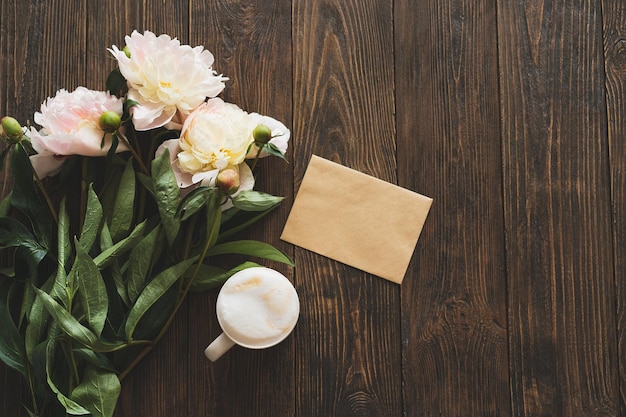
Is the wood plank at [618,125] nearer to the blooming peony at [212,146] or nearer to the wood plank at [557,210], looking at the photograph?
the wood plank at [557,210]

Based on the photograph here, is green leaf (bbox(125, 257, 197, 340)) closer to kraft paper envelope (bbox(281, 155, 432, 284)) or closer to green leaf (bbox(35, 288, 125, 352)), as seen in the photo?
green leaf (bbox(35, 288, 125, 352))

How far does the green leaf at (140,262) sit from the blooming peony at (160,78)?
6.0 inches

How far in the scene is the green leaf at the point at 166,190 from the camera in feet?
2.48

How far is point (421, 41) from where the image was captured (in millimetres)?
877

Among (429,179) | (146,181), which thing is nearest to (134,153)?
(146,181)

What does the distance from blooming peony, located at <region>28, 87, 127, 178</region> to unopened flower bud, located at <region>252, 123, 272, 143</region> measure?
0.62ft

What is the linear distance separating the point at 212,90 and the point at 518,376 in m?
0.60

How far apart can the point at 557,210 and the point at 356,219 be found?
0.31m

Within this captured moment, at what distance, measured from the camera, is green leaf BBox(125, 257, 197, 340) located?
759 mm

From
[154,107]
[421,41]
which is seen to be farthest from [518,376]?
[154,107]

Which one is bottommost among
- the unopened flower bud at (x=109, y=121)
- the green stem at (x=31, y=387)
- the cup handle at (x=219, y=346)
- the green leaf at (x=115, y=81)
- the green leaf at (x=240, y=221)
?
the green stem at (x=31, y=387)

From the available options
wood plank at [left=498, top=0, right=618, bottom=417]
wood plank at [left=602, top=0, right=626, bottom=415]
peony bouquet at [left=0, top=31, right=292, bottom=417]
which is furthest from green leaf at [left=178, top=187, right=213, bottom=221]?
wood plank at [left=602, top=0, right=626, bottom=415]

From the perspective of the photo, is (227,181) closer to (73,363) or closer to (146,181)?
(146,181)

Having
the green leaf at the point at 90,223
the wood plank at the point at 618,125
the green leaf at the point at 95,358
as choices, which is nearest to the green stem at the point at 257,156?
the green leaf at the point at 90,223
